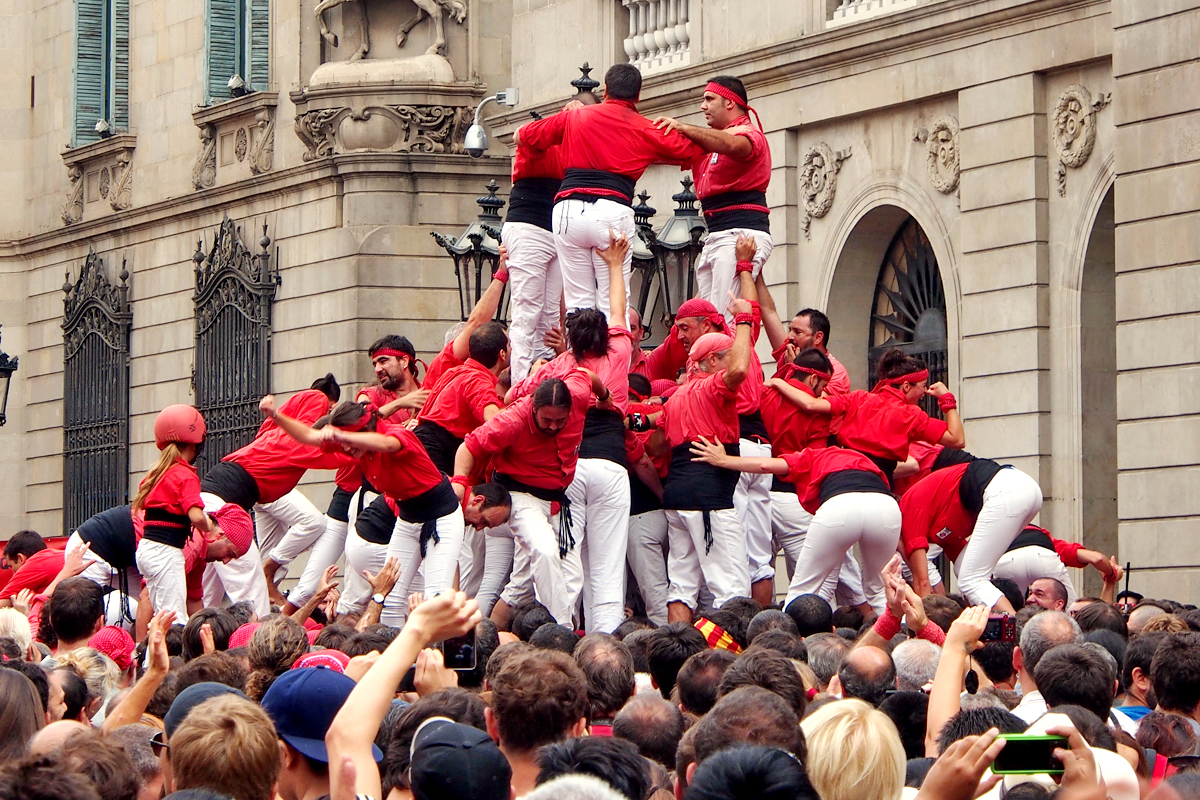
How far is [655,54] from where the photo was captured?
20203mm

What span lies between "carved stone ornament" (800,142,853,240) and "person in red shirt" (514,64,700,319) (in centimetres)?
617

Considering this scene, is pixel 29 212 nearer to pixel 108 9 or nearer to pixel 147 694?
pixel 108 9

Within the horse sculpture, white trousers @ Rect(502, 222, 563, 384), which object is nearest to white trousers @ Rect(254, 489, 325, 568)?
white trousers @ Rect(502, 222, 563, 384)

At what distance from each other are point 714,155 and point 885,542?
9.13 feet

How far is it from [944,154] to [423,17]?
802 centimetres

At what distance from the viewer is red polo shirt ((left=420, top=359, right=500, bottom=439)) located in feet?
39.6

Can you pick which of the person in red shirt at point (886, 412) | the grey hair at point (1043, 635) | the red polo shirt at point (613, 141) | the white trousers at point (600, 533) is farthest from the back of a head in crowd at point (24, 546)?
the grey hair at point (1043, 635)

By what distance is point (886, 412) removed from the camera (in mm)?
11898

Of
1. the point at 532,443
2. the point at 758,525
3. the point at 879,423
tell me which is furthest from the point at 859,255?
the point at 532,443

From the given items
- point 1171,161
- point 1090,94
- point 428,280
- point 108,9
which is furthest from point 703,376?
point 108,9

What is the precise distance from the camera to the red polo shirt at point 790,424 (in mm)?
12180

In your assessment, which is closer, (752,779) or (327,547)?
(752,779)

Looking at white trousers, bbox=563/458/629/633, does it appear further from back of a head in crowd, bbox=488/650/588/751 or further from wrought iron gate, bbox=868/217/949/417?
wrought iron gate, bbox=868/217/949/417

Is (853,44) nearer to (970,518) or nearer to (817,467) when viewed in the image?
(970,518)
